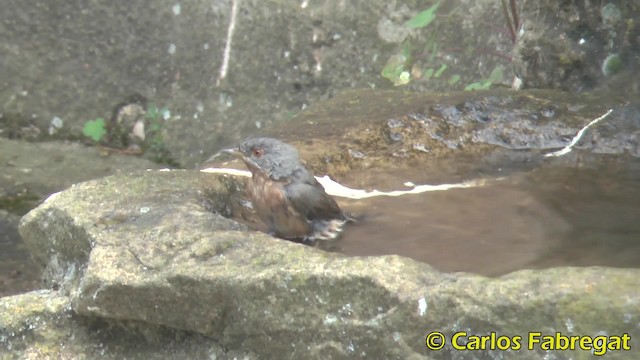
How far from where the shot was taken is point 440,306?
2.35 metres

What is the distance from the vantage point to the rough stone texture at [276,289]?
7.39 ft

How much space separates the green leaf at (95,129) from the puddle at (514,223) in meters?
3.00

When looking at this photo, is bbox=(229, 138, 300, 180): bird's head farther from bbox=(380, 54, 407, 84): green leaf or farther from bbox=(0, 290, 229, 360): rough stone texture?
bbox=(380, 54, 407, 84): green leaf

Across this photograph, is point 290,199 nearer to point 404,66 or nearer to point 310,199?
point 310,199

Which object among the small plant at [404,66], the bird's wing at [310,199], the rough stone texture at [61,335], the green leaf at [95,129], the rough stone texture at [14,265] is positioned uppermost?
the small plant at [404,66]

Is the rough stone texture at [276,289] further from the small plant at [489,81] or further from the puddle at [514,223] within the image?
the small plant at [489,81]

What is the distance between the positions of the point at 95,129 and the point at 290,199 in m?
3.15

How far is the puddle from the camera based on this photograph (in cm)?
290

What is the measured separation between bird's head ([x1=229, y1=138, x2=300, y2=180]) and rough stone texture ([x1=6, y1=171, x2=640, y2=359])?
0.39m

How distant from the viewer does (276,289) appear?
2543 mm

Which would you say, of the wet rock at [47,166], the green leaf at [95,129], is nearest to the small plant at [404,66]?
the wet rock at [47,166]

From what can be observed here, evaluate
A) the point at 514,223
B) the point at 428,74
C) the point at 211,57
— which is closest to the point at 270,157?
the point at 514,223

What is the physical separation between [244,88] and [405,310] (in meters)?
3.82

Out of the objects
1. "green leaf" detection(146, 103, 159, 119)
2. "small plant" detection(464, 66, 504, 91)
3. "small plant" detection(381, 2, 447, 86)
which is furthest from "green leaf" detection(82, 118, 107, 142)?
"small plant" detection(464, 66, 504, 91)
